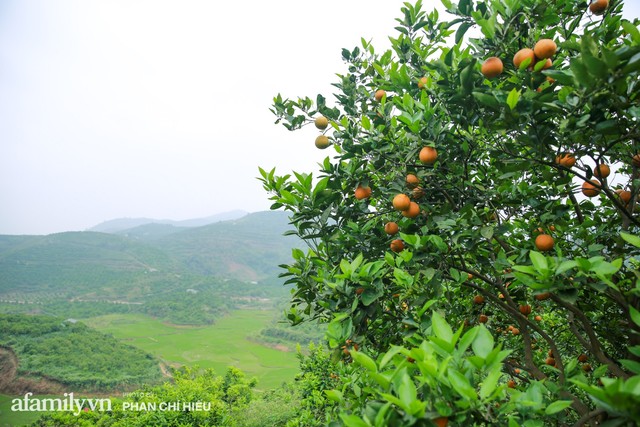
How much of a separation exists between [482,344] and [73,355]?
110 feet

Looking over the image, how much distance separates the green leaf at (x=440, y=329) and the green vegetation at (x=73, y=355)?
27072 mm

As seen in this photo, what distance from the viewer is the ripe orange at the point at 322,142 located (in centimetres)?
275

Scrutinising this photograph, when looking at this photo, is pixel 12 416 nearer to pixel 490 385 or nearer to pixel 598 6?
pixel 490 385

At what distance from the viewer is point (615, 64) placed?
1.15 m

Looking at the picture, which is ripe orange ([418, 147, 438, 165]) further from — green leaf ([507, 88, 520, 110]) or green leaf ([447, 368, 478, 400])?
green leaf ([447, 368, 478, 400])

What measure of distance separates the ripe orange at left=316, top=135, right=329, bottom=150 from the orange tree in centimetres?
12

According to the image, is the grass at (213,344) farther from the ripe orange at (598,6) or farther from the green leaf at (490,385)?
the ripe orange at (598,6)

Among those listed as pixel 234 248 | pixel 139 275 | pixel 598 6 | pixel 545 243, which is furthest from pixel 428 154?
pixel 234 248

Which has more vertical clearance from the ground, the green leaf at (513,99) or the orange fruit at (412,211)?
the green leaf at (513,99)

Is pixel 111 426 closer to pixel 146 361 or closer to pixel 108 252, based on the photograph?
pixel 146 361

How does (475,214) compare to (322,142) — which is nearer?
(475,214)

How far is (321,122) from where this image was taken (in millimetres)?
2830

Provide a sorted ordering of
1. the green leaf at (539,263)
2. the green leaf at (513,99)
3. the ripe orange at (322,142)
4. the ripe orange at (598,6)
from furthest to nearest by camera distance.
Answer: the ripe orange at (322,142) < the ripe orange at (598,6) < the green leaf at (513,99) < the green leaf at (539,263)

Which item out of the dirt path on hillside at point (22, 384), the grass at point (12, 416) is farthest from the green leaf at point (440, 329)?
the dirt path on hillside at point (22, 384)
